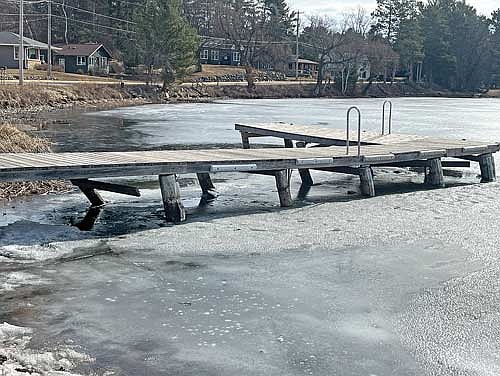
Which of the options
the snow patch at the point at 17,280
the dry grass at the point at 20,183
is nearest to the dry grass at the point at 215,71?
the dry grass at the point at 20,183

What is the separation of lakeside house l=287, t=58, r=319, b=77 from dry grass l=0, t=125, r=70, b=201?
77.4 m

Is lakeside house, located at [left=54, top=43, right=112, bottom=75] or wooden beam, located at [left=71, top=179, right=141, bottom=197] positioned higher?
lakeside house, located at [left=54, top=43, right=112, bottom=75]

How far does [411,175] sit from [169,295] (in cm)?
950

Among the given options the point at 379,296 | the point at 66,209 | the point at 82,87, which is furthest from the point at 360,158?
the point at 82,87

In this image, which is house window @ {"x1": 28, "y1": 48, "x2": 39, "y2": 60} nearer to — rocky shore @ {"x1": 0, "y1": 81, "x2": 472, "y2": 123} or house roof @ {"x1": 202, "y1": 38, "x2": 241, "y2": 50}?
rocky shore @ {"x1": 0, "y1": 81, "x2": 472, "y2": 123}

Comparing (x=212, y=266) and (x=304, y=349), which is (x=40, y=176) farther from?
(x=304, y=349)

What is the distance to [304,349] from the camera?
5.24 m

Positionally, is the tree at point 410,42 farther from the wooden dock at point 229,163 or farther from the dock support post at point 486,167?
the dock support post at point 486,167

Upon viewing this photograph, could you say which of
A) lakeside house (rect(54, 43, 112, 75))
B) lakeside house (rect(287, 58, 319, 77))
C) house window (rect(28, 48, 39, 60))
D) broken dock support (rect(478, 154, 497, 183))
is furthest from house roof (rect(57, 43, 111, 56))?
broken dock support (rect(478, 154, 497, 183))

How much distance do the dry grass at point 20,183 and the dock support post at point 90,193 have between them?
1.10 metres

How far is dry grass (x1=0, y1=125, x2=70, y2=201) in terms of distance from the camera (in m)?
11.1

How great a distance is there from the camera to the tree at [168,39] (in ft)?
187

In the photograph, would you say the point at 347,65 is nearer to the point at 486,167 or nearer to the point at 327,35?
the point at 327,35

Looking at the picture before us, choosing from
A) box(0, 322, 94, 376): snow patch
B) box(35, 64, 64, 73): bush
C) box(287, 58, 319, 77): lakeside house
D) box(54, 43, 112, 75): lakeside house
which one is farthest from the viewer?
box(287, 58, 319, 77): lakeside house
